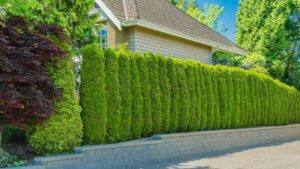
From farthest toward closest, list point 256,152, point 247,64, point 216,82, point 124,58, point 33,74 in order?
point 247,64
point 216,82
point 256,152
point 124,58
point 33,74

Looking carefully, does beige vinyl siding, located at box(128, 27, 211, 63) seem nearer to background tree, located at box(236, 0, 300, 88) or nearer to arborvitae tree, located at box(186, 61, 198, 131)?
arborvitae tree, located at box(186, 61, 198, 131)

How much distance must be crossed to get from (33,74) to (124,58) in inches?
110

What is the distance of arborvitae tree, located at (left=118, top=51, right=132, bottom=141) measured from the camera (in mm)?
8930

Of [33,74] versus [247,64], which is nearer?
[33,74]

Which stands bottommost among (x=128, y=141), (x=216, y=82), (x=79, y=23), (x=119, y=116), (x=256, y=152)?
(x=256, y=152)

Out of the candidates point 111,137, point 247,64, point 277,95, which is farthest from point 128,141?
point 247,64

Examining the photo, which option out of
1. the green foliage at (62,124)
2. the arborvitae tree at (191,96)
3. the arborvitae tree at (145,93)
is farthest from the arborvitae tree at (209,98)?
the green foliage at (62,124)

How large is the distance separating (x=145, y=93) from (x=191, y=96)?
2.14 metres

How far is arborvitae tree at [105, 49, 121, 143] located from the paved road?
1.30 meters

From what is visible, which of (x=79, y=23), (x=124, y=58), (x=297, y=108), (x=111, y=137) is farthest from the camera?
(x=297, y=108)

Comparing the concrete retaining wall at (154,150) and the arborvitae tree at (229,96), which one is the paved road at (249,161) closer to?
the concrete retaining wall at (154,150)

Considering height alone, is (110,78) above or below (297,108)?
above

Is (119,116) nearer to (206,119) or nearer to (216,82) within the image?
(206,119)

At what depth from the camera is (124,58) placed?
29.9ft
